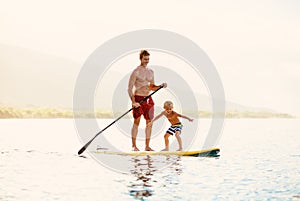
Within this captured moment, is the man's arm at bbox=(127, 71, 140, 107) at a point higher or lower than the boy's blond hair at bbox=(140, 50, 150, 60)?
lower

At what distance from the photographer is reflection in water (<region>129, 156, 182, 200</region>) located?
11.0m

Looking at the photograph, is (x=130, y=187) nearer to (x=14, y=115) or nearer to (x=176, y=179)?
(x=176, y=179)

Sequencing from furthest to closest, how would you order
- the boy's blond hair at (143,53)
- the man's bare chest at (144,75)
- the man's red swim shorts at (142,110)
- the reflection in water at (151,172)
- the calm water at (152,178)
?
the man's red swim shorts at (142,110)
the man's bare chest at (144,75)
the boy's blond hair at (143,53)
the reflection in water at (151,172)
the calm water at (152,178)

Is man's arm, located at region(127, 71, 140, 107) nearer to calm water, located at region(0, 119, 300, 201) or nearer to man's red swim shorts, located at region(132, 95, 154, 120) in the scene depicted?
man's red swim shorts, located at region(132, 95, 154, 120)

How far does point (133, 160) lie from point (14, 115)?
201 ft

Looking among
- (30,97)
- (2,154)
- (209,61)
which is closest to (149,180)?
(209,61)

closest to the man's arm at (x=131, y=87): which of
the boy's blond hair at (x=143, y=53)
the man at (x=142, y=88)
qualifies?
the man at (x=142, y=88)

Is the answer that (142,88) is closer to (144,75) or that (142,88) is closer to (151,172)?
(144,75)

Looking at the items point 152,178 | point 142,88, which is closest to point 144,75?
point 142,88

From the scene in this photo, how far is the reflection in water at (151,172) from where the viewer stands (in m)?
11.0

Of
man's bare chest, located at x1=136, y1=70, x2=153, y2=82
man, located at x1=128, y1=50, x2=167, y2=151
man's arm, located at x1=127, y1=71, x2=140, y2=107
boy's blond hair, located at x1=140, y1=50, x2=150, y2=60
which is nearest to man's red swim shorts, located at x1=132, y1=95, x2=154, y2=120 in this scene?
man, located at x1=128, y1=50, x2=167, y2=151

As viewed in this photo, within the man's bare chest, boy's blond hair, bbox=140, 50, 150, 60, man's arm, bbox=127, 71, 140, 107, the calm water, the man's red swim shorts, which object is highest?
boy's blond hair, bbox=140, 50, 150, 60

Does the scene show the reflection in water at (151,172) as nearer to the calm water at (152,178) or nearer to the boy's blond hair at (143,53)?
the calm water at (152,178)

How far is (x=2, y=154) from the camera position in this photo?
18.6 meters
